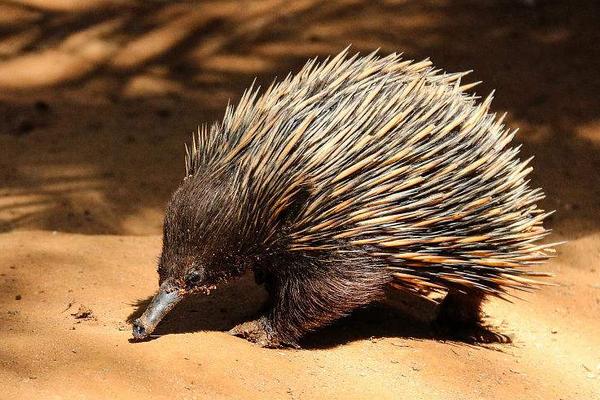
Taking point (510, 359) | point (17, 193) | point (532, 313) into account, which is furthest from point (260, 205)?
point (17, 193)

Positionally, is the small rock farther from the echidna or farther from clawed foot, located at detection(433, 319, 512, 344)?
clawed foot, located at detection(433, 319, 512, 344)

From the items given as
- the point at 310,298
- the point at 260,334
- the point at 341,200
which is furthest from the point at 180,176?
the point at 341,200

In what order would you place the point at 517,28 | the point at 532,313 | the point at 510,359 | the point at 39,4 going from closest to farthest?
the point at 510,359
the point at 532,313
the point at 517,28
the point at 39,4

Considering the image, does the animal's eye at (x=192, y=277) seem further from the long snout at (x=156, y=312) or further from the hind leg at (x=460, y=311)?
the hind leg at (x=460, y=311)

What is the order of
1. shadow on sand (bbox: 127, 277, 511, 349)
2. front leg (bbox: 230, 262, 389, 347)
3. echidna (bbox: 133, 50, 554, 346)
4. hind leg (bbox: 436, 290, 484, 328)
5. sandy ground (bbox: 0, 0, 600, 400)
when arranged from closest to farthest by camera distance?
sandy ground (bbox: 0, 0, 600, 400) → echidna (bbox: 133, 50, 554, 346) → front leg (bbox: 230, 262, 389, 347) → shadow on sand (bbox: 127, 277, 511, 349) → hind leg (bbox: 436, 290, 484, 328)

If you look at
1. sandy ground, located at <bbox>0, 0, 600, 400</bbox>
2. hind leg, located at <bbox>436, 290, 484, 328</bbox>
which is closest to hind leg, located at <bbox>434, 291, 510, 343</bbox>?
hind leg, located at <bbox>436, 290, 484, 328</bbox>

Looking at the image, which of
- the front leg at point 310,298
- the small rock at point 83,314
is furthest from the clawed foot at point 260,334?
the small rock at point 83,314

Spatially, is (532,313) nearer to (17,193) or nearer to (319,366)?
(319,366)

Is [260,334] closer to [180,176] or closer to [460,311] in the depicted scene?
[460,311]
